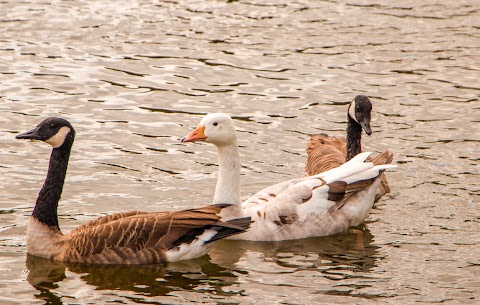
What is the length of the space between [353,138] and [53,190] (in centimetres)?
472

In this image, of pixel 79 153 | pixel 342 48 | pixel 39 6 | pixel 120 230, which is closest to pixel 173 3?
Answer: pixel 39 6

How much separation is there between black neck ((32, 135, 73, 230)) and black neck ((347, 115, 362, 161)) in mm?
4442

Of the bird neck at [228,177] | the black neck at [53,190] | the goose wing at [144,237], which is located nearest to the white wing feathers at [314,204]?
the bird neck at [228,177]

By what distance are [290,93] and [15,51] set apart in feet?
17.4

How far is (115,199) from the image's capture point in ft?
44.4

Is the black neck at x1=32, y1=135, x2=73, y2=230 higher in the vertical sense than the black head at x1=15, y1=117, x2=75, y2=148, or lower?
lower

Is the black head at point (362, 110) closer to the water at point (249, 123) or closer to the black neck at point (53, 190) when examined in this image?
the water at point (249, 123)

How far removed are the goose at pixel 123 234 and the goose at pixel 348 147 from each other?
2798 millimetres

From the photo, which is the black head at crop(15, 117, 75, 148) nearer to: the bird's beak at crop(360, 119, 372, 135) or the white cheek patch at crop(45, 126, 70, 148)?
Result: the white cheek patch at crop(45, 126, 70, 148)

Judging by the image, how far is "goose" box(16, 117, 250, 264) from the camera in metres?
11.4

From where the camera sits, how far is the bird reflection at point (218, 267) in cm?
1107

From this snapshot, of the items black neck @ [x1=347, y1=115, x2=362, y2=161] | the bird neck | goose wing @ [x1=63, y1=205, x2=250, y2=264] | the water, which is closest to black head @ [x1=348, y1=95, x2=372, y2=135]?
black neck @ [x1=347, y1=115, x2=362, y2=161]

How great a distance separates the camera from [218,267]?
461 inches

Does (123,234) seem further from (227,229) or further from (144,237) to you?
(227,229)
